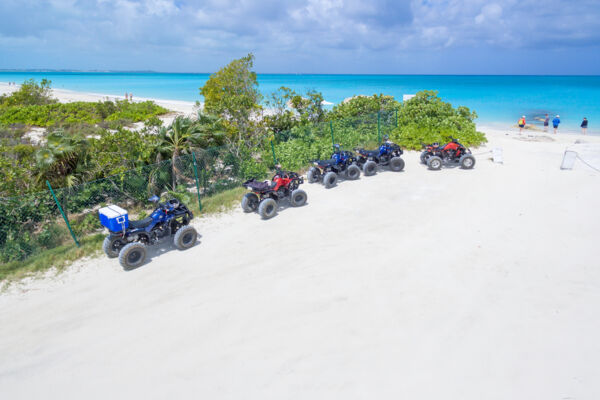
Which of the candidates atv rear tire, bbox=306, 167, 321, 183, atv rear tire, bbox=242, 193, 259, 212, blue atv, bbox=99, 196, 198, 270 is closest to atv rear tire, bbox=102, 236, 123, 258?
blue atv, bbox=99, 196, 198, 270

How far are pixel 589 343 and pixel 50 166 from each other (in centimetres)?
1022

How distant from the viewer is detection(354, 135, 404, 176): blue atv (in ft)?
34.3

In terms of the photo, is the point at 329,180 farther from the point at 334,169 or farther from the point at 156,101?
the point at 156,101

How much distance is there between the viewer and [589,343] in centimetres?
404

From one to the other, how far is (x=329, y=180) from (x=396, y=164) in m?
2.73

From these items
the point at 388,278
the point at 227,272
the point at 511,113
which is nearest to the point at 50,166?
the point at 227,272

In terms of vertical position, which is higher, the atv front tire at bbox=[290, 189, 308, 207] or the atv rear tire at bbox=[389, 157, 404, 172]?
the atv rear tire at bbox=[389, 157, 404, 172]

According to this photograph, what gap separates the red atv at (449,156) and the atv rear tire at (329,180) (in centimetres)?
360

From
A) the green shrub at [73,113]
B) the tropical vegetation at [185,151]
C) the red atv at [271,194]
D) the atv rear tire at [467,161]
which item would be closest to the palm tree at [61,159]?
the tropical vegetation at [185,151]

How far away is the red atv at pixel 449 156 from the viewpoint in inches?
426

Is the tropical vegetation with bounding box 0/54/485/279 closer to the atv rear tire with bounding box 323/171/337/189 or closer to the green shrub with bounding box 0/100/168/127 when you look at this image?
the atv rear tire with bounding box 323/171/337/189

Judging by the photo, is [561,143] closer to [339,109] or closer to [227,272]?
[339,109]

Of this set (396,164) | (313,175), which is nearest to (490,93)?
(396,164)

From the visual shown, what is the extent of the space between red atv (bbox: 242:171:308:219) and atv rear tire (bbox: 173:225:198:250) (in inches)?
66.1
